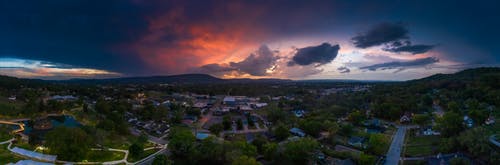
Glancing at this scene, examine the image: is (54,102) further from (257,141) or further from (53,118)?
(257,141)

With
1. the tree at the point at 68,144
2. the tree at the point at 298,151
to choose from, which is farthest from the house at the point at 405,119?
the tree at the point at 68,144

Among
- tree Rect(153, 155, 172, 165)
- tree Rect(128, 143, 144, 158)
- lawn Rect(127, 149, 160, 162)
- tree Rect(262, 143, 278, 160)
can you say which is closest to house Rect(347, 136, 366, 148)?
tree Rect(262, 143, 278, 160)

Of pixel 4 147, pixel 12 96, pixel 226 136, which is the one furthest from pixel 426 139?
pixel 12 96

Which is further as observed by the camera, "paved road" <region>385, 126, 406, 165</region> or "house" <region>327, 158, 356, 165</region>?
"paved road" <region>385, 126, 406, 165</region>

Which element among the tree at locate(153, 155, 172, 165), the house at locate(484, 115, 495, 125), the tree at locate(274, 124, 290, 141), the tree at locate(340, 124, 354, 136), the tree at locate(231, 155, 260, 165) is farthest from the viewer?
the house at locate(484, 115, 495, 125)

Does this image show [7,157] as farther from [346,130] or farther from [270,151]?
[346,130]

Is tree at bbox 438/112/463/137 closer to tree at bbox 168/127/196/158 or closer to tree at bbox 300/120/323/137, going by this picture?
tree at bbox 300/120/323/137
